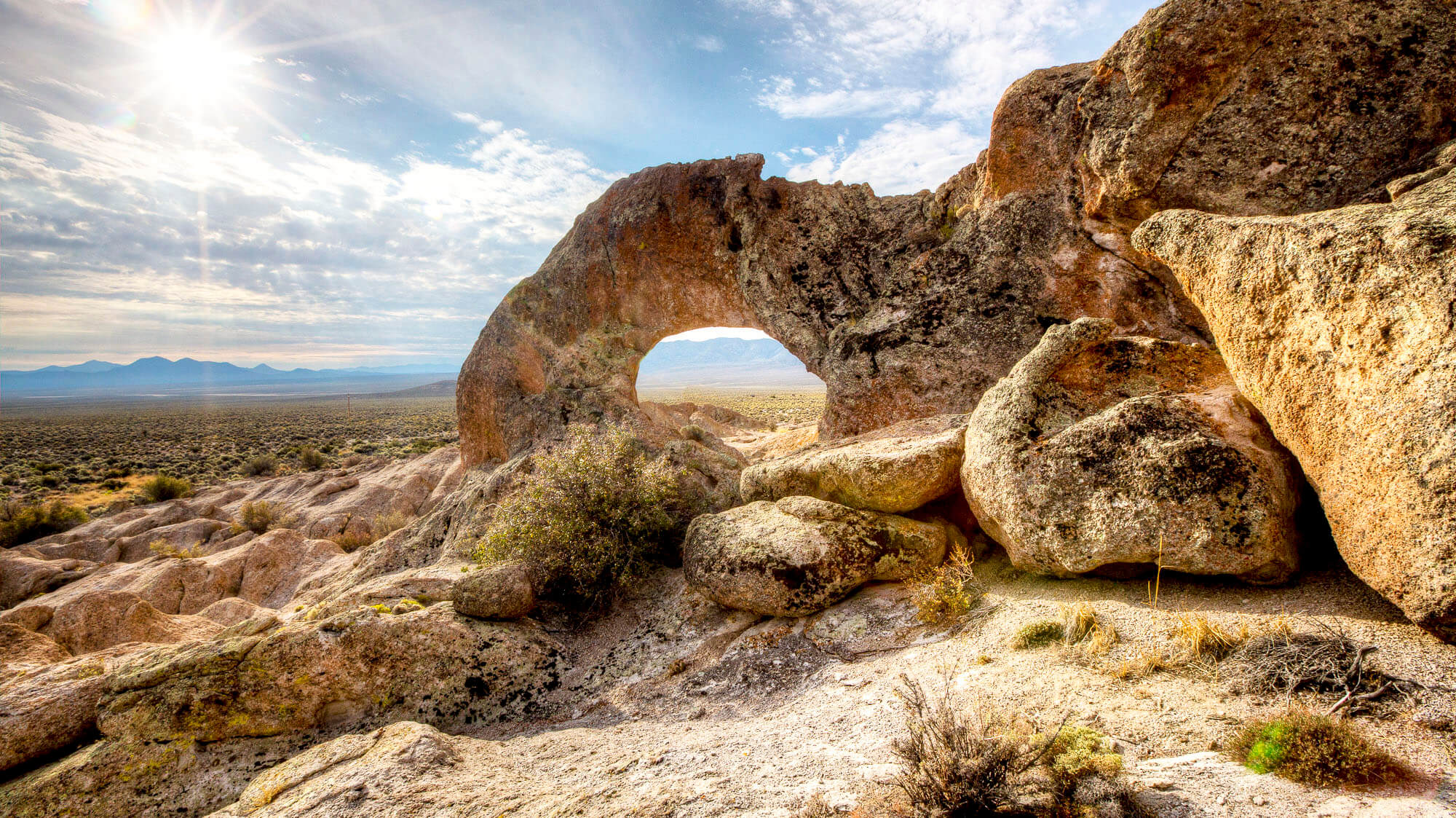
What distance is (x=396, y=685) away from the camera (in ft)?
22.1

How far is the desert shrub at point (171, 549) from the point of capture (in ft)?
58.6

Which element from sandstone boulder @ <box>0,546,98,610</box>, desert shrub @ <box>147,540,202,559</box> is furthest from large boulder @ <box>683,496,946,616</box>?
desert shrub @ <box>147,540,202,559</box>

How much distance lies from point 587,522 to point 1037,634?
644 cm

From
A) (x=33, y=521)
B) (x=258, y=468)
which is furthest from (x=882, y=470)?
(x=258, y=468)

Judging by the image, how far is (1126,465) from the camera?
561cm

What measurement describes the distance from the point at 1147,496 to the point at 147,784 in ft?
32.7

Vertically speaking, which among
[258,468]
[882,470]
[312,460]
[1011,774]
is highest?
[882,470]

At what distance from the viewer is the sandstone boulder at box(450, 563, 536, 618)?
7.80 metres

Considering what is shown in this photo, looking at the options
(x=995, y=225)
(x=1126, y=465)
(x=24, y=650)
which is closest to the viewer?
(x=1126, y=465)

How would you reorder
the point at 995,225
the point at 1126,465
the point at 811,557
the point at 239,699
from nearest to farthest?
the point at 1126,465 → the point at 239,699 → the point at 811,557 → the point at 995,225

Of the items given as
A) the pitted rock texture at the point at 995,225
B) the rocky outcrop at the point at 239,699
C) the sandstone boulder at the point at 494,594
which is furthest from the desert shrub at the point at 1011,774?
the pitted rock texture at the point at 995,225

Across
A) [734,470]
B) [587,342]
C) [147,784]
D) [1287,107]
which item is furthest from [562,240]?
[1287,107]

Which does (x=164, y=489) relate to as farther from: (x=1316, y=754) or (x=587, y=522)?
(x=1316, y=754)

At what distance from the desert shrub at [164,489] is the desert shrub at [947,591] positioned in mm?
33930
